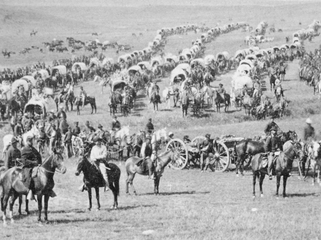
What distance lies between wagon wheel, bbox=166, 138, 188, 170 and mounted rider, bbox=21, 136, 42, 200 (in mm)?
7771

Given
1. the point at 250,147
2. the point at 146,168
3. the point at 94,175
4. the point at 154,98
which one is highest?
the point at 154,98

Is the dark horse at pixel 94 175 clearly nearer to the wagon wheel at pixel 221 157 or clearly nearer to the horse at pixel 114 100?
the wagon wheel at pixel 221 157

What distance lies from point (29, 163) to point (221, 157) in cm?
922

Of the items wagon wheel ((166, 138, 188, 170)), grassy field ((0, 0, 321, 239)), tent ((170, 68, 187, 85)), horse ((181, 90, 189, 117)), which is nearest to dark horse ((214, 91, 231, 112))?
grassy field ((0, 0, 321, 239))

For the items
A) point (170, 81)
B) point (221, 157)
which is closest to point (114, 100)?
point (170, 81)

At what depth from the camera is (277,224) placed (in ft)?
37.5

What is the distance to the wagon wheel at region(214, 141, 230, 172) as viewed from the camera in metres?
19.1

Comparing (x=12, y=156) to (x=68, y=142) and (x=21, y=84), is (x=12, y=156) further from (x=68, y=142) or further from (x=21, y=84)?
(x=21, y=84)

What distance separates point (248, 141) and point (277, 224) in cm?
747

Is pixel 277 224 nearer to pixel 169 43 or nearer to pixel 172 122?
pixel 172 122

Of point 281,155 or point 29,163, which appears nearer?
point 29,163

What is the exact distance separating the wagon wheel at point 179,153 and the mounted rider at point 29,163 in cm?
777

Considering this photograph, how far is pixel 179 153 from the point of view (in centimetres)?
1991

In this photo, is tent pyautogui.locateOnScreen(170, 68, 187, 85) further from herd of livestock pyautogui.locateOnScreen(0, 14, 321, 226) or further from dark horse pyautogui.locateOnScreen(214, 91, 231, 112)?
dark horse pyautogui.locateOnScreen(214, 91, 231, 112)
